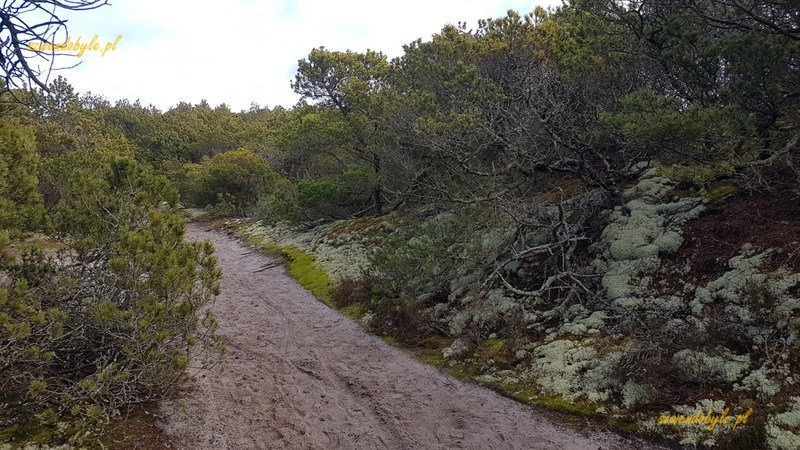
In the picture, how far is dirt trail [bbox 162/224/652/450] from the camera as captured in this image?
22.6 feet

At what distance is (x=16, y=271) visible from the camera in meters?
7.38

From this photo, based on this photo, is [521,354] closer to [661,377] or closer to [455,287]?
[661,377]

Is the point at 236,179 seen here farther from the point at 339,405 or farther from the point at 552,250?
the point at 339,405

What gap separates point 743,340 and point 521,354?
3.45 m

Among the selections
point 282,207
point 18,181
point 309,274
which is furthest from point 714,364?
point 282,207

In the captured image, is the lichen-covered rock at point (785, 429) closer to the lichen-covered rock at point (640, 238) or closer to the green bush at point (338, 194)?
the lichen-covered rock at point (640, 238)

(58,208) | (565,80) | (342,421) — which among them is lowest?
(342,421)

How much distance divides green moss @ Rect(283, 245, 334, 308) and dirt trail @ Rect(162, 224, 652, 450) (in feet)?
9.84

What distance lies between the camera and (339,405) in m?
8.05

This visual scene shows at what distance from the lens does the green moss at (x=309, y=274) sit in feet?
49.1

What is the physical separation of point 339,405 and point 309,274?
9389 millimetres

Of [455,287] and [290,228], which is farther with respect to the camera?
[290,228]

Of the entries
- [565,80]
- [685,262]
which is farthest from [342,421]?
[565,80]

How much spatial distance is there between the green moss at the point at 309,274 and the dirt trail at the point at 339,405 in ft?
9.84
